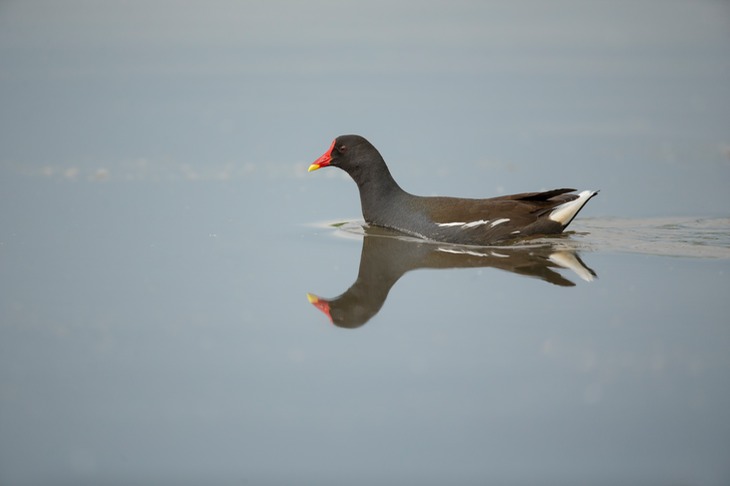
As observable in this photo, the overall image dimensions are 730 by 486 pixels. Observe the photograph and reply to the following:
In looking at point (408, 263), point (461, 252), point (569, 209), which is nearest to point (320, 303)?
point (408, 263)

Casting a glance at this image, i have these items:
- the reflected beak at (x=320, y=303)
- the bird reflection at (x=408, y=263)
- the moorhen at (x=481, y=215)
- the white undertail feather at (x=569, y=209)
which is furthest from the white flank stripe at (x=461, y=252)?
the reflected beak at (x=320, y=303)

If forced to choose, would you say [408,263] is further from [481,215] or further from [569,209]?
[569,209]

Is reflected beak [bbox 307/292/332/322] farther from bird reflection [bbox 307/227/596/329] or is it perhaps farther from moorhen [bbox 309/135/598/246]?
moorhen [bbox 309/135/598/246]

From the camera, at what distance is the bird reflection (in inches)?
217

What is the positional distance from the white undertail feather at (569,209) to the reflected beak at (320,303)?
243 centimetres

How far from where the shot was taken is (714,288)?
589 cm

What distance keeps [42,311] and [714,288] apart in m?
3.86

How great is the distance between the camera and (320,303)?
18.2ft

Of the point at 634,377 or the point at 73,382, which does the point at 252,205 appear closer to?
the point at 73,382

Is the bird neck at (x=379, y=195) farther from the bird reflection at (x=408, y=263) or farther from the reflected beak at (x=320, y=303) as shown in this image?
the reflected beak at (x=320, y=303)

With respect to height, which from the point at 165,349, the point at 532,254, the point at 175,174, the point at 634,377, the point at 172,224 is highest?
the point at 175,174

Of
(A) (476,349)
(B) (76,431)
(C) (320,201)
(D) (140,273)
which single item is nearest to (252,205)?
(C) (320,201)

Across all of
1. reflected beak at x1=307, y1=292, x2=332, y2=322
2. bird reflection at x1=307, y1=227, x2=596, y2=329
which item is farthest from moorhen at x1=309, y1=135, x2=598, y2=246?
reflected beak at x1=307, y1=292, x2=332, y2=322

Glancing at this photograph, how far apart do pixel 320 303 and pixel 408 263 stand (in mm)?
1178
